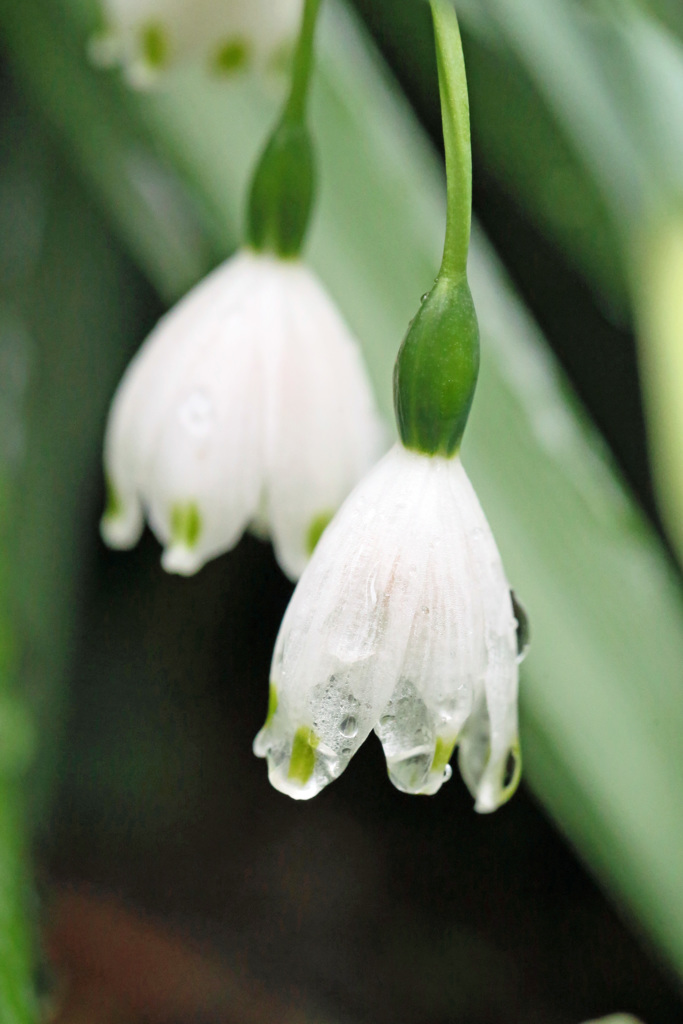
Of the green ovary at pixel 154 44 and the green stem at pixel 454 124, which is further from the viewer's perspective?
the green ovary at pixel 154 44

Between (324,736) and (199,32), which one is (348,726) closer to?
(324,736)

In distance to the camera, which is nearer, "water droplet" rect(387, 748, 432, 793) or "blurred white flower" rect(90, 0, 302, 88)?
"water droplet" rect(387, 748, 432, 793)

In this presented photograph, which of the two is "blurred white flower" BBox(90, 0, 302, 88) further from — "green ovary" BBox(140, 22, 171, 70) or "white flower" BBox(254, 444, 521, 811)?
"white flower" BBox(254, 444, 521, 811)

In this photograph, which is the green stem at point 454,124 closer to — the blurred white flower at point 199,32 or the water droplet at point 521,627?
the water droplet at point 521,627

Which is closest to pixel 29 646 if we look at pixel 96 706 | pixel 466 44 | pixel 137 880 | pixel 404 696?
pixel 96 706

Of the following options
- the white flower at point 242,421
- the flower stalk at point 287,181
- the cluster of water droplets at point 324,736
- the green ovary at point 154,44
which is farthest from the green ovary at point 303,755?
the green ovary at point 154,44

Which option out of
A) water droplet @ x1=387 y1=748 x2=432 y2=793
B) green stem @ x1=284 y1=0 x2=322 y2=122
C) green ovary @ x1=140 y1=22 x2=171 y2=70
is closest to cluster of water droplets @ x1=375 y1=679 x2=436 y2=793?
water droplet @ x1=387 y1=748 x2=432 y2=793
